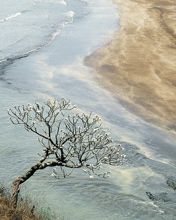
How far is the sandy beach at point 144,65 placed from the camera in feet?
81.5

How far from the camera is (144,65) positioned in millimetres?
31094

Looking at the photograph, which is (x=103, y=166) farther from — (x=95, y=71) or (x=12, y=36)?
(x=12, y=36)

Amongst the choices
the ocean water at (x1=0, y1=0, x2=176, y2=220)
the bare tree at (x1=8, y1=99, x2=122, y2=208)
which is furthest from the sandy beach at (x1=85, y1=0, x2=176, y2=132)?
the bare tree at (x1=8, y1=99, x2=122, y2=208)

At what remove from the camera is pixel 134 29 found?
132ft

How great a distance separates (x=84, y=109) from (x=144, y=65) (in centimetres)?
814

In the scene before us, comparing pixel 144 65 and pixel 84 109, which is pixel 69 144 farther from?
pixel 144 65

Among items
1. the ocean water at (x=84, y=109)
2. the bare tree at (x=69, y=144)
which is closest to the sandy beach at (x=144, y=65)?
the ocean water at (x=84, y=109)

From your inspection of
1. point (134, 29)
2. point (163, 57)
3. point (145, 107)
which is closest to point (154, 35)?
point (134, 29)

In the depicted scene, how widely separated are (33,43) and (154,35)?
9036 millimetres

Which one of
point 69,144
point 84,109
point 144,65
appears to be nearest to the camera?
point 69,144

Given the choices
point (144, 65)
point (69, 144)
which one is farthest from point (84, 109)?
point (69, 144)

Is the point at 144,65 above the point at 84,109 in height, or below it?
above

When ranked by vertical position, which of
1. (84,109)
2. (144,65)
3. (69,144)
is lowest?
(84,109)

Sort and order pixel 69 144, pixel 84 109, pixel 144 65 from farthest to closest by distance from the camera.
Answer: pixel 144 65, pixel 84 109, pixel 69 144
